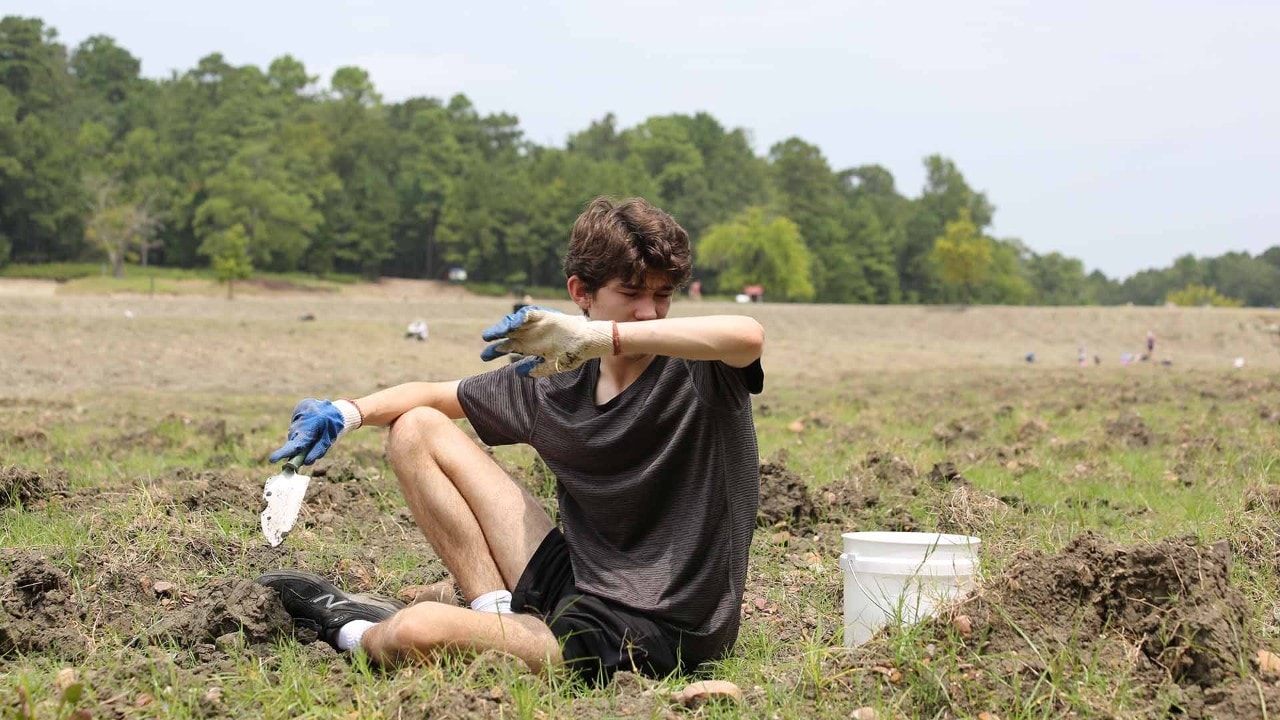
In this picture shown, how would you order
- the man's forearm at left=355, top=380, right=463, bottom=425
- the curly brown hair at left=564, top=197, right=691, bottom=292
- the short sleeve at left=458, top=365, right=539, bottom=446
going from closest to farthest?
1. the curly brown hair at left=564, top=197, right=691, bottom=292
2. the short sleeve at left=458, top=365, right=539, bottom=446
3. the man's forearm at left=355, top=380, right=463, bottom=425

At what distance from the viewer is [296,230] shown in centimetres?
6138

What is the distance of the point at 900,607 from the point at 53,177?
61.4 meters

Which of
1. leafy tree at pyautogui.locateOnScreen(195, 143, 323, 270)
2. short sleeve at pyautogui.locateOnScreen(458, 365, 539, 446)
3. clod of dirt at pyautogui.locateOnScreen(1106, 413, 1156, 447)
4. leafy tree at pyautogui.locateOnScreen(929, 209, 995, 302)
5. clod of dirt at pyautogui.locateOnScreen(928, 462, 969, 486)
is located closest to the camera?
short sleeve at pyautogui.locateOnScreen(458, 365, 539, 446)

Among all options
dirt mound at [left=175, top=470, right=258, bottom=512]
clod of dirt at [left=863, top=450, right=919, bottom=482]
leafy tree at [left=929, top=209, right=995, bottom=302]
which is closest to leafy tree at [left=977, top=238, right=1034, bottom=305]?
leafy tree at [left=929, top=209, right=995, bottom=302]

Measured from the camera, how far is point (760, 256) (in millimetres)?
63562

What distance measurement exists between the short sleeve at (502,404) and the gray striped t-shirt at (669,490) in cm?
14

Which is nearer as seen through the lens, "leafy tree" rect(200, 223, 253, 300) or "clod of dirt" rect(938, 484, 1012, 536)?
"clod of dirt" rect(938, 484, 1012, 536)

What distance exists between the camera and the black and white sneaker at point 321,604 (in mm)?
3350

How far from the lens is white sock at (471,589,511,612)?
131 inches

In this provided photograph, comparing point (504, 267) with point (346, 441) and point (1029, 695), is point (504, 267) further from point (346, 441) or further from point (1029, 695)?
point (1029, 695)

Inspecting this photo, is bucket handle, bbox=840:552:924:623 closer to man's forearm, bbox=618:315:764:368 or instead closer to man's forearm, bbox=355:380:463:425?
man's forearm, bbox=618:315:764:368

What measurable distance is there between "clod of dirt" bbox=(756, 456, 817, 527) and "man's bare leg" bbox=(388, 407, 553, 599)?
1806mm

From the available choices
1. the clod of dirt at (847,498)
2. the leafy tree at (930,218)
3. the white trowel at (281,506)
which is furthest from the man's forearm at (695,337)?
the leafy tree at (930,218)

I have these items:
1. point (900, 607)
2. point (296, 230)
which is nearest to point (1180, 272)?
point (296, 230)
